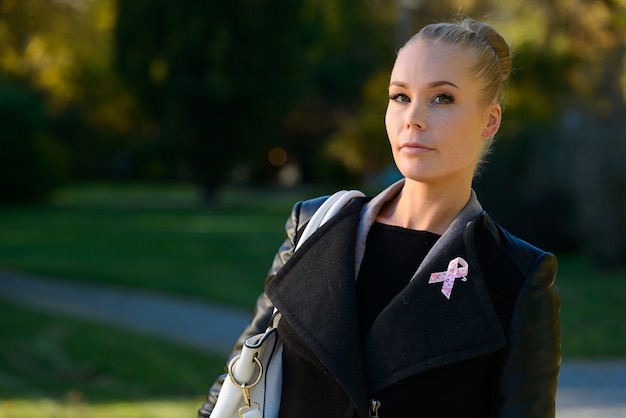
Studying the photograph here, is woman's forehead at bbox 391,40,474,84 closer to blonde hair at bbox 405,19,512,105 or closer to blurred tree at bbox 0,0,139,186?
blonde hair at bbox 405,19,512,105

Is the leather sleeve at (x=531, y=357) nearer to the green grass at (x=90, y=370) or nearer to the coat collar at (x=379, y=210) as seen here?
the coat collar at (x=379, y=210)

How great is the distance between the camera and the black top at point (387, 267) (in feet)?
7.02

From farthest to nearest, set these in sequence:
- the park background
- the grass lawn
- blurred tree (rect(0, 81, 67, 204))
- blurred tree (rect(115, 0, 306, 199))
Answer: blurred tree (rect(0, 81, 67, 204)) → blurred tree (rect(115, 0, 306, 199)) → the grass lawn → the park background

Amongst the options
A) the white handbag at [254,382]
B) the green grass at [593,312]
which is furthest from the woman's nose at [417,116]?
the green grass at [593,312]

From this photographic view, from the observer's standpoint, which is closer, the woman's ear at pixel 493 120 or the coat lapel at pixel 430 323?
the coat lapel at pixel 430 323

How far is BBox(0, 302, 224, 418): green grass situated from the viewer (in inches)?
259

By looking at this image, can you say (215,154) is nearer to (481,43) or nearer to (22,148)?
(22,148)

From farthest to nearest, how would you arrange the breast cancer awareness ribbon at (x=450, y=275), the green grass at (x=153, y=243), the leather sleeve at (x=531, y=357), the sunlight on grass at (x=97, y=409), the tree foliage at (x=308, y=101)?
1. the tree foliage at (x=308, y=101)
2. the green grass at (x=153, y=243)
3. the sunlight on grass at (x=97, y=409)
4. the breast cancer awareness ribbon at (x=450, y=275)
5. the leather sleeve at (x=531, y=357)

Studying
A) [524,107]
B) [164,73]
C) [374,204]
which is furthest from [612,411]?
[164,73]

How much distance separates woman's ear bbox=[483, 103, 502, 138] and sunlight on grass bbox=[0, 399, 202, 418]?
4.54 meters

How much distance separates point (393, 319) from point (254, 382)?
362 mm

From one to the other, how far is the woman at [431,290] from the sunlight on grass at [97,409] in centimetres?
435

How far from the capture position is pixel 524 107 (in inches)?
855

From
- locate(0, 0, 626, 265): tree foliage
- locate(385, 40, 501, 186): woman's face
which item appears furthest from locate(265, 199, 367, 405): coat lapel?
locate(0, 0, 626, 265): tree foliage
